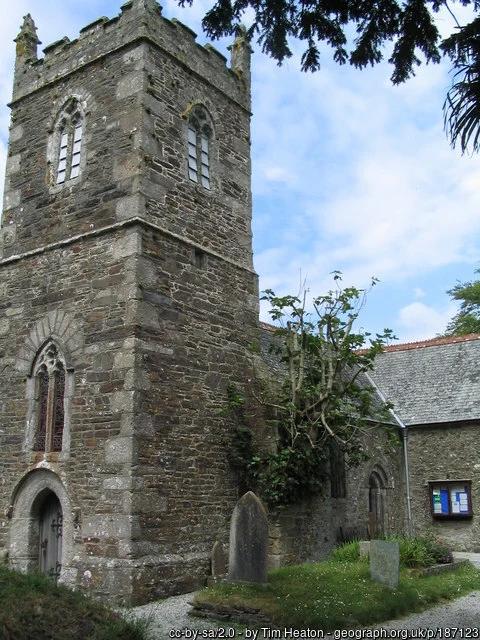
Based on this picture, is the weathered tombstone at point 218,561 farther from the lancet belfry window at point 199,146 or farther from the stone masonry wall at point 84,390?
the lancet belfry window at point 199,146

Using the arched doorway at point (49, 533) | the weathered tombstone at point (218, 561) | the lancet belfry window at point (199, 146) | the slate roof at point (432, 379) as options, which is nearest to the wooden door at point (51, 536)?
the arched doorway at point (49, 533)

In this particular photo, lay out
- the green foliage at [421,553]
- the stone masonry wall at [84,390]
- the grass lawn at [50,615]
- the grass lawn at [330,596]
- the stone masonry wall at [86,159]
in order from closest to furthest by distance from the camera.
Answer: the grass lawn at [50,615], the grass lawn at [330,596], the stone masonry wall at [84,390], the stone masonry wall at [86,159], the green foliage at [421,553]

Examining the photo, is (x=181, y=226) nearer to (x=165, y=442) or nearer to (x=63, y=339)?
(x=63, y=339)

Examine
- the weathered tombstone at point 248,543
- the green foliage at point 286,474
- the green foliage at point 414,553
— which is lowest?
the green foliage at point 414,553

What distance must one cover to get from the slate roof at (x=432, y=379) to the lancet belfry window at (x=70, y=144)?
1283 centimetres

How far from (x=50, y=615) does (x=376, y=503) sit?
14.4 metres

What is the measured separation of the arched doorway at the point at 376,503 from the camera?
1850 cm

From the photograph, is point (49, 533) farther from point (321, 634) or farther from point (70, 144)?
point (70, 144)

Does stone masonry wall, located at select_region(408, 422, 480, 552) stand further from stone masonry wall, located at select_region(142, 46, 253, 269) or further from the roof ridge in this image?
stone masonry wall, located at select_region(142, 46, 253, 269)

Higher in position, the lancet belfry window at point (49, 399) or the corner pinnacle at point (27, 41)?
the corner pinnacle at point (27, 41)

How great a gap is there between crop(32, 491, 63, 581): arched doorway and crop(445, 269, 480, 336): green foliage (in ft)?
89.5

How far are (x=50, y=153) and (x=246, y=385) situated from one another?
6.61 meters

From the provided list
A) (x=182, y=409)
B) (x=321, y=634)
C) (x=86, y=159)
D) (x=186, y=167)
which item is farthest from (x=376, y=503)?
(x=86, y=159)

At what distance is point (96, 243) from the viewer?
42.3 ft
